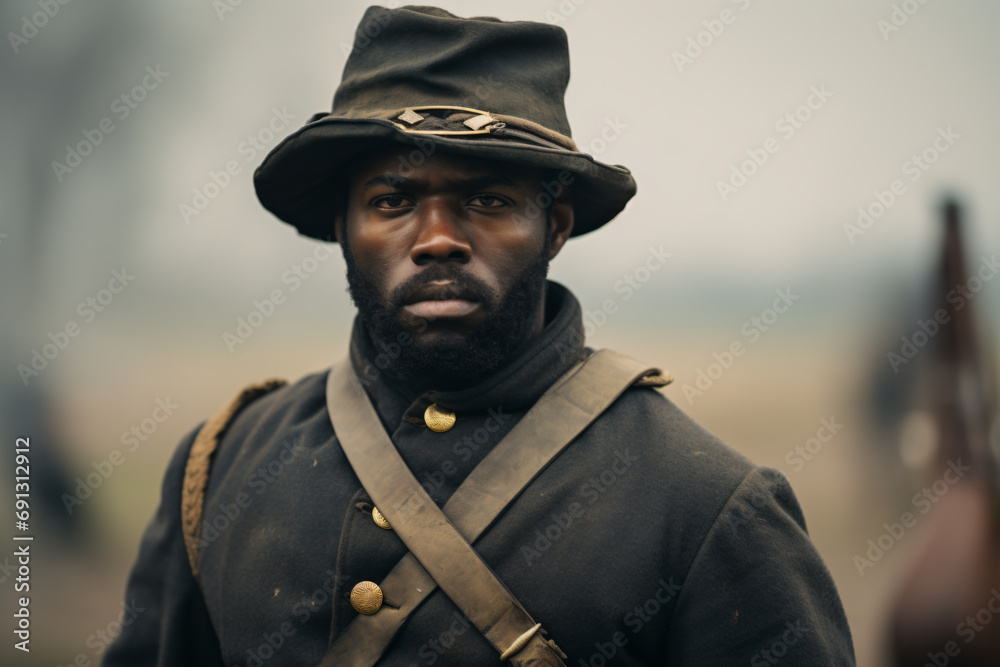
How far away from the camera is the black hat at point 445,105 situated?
6.69 ft

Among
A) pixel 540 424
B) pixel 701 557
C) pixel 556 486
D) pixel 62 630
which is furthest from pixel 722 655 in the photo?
pixel 62 630

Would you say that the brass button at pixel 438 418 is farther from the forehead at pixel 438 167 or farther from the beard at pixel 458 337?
the forehead at pixel 438 167

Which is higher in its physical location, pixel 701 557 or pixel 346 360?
pixel 346 360

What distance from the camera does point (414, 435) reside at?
2170 mm

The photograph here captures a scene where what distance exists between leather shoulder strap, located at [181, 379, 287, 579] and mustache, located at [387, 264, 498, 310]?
3.43 feet

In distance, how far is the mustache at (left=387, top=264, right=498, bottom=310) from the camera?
205cm

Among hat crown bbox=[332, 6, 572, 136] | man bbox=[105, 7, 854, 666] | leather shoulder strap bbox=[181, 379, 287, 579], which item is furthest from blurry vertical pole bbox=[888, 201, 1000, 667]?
leather shoulder strap bbox=[181, 379, 287, 579]

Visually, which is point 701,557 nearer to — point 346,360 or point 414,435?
point 414,435

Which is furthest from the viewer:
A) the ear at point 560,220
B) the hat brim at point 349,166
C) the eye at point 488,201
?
the ear at point 560,220

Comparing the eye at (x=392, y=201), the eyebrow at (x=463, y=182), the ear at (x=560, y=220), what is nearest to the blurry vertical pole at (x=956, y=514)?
the ear at (x=560, y=220)

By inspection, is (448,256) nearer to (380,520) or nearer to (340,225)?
(340,225)

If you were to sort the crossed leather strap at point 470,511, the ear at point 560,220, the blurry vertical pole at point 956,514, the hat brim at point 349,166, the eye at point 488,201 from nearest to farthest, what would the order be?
the crossed leather strap at point 470,511 < the hat brim at point 349,166 < the eye at point 488,201 < the ear at point 560,220 < the blurry vertical pole at point 956,514

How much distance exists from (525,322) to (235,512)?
114 centimetres

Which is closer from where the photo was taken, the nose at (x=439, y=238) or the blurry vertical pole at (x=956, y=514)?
the nose at (x=439, y=238)
